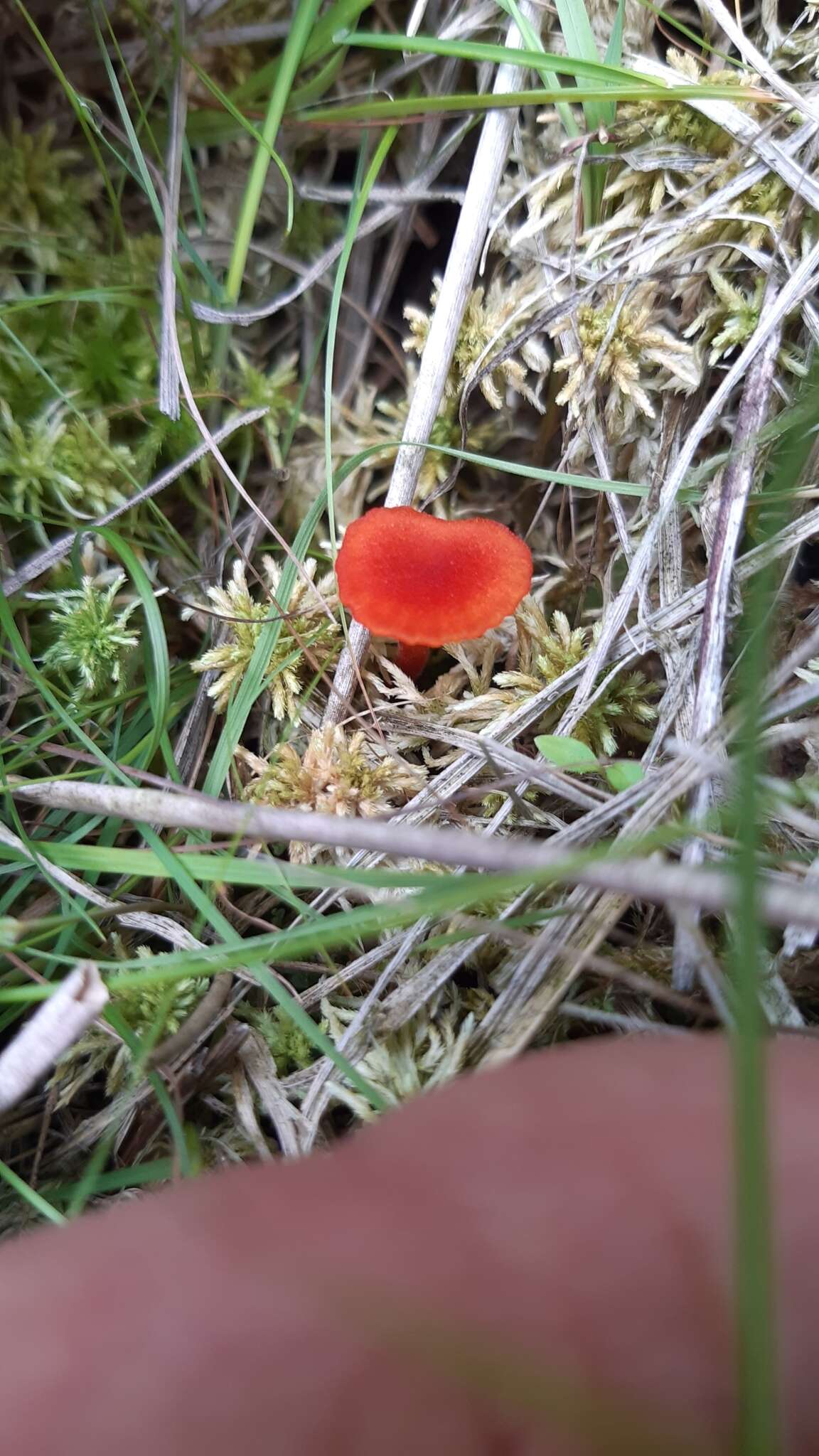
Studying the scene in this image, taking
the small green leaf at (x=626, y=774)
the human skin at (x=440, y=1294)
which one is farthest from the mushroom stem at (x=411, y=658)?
the human skin at (x=440, y=1294)

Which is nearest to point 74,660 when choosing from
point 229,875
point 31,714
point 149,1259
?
point 31,714

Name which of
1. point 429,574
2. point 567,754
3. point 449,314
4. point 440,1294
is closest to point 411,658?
point 429,574

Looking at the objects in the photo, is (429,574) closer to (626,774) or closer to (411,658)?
(411,658)

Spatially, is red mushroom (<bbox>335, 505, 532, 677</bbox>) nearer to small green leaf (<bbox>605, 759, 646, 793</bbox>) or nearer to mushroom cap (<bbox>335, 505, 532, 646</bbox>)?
mushroom cap (<bbox>335, 505, 532, 646</bbox>)

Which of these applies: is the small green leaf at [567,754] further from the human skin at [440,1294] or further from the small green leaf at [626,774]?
the human skin at [440,1294]

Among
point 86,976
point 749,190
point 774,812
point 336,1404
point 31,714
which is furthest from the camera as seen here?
point 31,714

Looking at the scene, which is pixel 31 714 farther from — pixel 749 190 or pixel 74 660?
pixel 749 190

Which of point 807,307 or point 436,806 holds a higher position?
point 807,307
